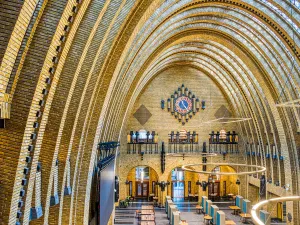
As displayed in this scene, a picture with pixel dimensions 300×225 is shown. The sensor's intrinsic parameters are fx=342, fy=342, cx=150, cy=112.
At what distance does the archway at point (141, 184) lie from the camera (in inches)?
1271

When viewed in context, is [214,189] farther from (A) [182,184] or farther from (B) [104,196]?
(B) [104,196]

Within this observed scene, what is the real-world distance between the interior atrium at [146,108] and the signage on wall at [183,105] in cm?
9

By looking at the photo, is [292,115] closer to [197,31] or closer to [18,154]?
[197,31]

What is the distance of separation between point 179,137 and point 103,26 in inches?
909

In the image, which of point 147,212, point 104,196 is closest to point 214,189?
point 147,212

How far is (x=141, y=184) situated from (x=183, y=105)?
874 centimetres

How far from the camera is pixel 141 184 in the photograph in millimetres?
32469

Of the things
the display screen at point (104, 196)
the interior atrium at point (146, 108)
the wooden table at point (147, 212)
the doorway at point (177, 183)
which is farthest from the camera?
the doorway at point (177, 183)

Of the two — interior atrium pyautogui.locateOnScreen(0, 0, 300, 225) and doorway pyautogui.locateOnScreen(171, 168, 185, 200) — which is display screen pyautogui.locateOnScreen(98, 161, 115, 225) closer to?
A: interior atrium pyautogui.locateOnScreen(0, 0, 300, 225)

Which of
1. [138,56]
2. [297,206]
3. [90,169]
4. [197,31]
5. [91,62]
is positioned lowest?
[297,206]

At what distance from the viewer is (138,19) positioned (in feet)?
29.8

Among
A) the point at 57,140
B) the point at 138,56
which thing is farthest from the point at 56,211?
the point at 138,56

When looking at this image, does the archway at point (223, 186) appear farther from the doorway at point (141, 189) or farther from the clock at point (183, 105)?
the clock at point (183, 105)

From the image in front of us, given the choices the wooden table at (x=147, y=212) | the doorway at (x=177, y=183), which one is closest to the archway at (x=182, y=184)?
the doorway at (x=177, y=183)
